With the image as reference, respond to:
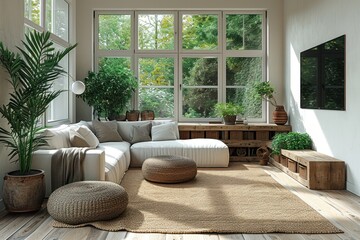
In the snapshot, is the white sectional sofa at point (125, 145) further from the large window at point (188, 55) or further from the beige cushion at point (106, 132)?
the large window at point (188, 55)

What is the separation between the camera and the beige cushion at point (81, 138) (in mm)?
4859

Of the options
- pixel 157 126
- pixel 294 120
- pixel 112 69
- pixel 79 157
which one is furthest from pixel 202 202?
pixel 112 69

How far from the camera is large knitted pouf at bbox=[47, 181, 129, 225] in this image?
3170 millimetres

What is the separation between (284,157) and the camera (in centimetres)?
578

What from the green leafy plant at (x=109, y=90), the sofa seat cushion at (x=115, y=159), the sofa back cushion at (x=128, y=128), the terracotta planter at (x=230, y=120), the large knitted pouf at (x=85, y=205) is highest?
the green leafy plant at (x=109, y=90)

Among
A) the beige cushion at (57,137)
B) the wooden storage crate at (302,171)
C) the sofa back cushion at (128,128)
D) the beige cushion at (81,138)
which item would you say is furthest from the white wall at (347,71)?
the beige cushion at (57,137)

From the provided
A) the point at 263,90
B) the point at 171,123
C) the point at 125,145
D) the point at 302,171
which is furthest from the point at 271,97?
the point at 125,145

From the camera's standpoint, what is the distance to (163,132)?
21.2 feet

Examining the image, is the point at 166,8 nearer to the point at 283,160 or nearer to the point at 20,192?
the point at 283,160

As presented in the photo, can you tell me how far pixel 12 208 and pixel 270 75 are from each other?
5220 mm

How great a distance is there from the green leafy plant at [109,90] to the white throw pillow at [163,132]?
0.79m

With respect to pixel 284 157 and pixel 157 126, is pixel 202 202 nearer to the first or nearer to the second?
pixel 284 157

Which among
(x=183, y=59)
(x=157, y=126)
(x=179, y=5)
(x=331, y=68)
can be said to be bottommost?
(x=157, y=126)

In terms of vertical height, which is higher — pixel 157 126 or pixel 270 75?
pixel 270 75
